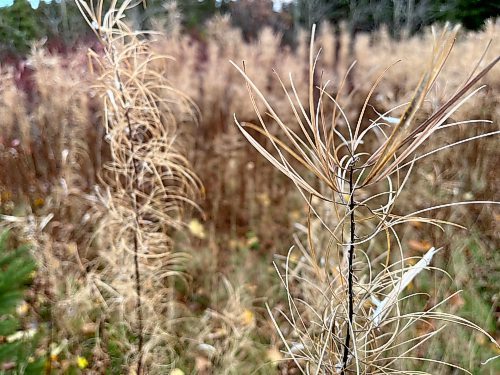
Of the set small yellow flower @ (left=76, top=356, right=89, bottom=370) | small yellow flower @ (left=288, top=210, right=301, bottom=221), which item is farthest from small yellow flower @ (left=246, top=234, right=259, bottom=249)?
small yellow flower @ (left=76, top=356, right=89, bottom=370)

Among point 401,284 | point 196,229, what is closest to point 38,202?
point 196,229

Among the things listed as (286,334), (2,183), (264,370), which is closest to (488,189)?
(286,334)

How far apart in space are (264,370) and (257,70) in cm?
217

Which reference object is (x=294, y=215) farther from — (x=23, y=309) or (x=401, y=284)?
(x=401, y=284)

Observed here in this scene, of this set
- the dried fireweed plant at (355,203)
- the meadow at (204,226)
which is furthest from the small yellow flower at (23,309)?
the dried fireweed plant at (355,203)

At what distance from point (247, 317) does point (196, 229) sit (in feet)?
2.38

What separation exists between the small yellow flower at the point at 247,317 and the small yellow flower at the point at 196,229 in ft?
2.05

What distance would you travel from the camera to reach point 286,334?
203cm

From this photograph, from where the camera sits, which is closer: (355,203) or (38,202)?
(355,203)

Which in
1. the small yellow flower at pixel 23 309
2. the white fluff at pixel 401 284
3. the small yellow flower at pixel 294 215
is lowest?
the small yellow flower at pixel 23 309

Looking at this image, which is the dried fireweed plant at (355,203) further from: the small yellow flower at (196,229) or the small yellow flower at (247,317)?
the small yellow flower at (196,229)

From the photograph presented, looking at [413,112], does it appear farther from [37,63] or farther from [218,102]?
[218,102]

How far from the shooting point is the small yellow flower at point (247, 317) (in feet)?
6.65

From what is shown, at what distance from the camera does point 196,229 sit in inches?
105
